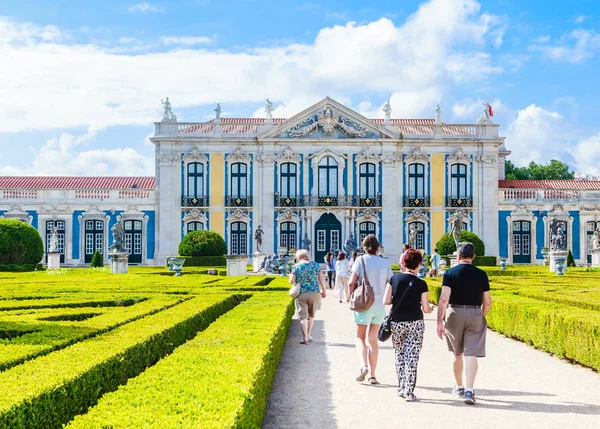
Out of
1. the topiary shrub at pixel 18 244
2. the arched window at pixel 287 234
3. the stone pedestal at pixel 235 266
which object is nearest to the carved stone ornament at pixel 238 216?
the arched window at pixel 287 234

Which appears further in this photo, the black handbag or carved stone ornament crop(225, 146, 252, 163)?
carved stone ornament crop(225, 146, 252, 163)

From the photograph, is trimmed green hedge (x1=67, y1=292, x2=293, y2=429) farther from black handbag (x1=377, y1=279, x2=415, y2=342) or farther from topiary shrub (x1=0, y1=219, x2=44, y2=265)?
topiary shrub (x1=0, y1=219, x2=44, y2=265)

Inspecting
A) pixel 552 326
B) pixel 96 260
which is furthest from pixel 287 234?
pixel 552 326

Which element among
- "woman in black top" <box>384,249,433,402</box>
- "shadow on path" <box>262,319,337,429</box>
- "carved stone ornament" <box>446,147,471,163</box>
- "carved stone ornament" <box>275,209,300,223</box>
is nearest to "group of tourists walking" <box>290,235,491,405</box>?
"woman in black top" <box>384,249,433,402</box>

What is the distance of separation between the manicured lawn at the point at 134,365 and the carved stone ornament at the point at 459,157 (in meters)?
27.3

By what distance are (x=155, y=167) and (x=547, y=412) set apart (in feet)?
105

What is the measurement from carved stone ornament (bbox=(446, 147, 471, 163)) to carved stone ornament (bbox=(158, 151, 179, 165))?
13190mm

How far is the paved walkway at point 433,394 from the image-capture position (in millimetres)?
5598

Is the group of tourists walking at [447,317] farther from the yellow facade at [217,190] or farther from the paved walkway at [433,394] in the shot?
the yellow facade at [217,190]

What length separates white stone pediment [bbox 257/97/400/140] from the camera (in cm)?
3594

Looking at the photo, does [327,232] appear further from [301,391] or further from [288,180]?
[301,391]

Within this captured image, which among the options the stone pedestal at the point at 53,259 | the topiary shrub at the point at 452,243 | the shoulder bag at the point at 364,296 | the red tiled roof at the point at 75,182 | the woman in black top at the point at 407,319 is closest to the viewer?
the woman in black top at the point at 407,319

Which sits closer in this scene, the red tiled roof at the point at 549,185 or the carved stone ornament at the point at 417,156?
the carved stone ornament at the point at 417,156

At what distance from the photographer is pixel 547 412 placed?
232 inches
